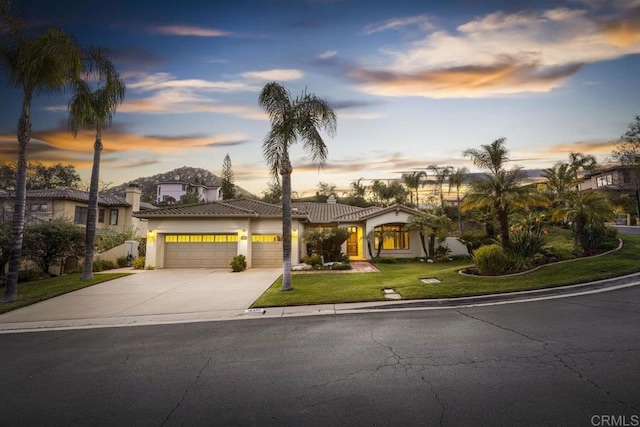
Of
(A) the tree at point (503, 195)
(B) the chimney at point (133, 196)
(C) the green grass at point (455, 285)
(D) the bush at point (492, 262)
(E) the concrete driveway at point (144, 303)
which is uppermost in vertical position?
(B) the chimney at point (133, 196)

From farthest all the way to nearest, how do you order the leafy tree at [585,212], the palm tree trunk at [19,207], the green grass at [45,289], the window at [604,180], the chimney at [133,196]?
the window at [604,180]
the chimney at [133,196]
the leafy tree at [585,212]
the palm tree trunk at [19,207]
the green grass at [45,289]

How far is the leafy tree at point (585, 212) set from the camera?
13570 millimetres

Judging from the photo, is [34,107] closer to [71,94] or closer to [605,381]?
[71,94]

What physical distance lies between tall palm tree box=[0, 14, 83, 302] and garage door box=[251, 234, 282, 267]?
1158cm

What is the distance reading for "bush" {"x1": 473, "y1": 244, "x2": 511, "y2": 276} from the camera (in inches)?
463

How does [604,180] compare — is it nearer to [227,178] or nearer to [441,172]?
[441,172]

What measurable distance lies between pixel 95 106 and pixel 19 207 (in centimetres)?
708

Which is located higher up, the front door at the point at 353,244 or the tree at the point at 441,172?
the tree at the point at 441,172

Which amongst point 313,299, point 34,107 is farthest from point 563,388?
point 34,107

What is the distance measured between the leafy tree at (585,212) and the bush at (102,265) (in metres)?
27.1

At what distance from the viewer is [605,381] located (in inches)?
149

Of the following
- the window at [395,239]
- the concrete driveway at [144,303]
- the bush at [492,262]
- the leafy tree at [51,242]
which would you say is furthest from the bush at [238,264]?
the bush at [492,262]

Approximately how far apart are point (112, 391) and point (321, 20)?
16.9 meters

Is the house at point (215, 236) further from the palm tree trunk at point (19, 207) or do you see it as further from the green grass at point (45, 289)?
the palm tree trunk at point (19, 207)
